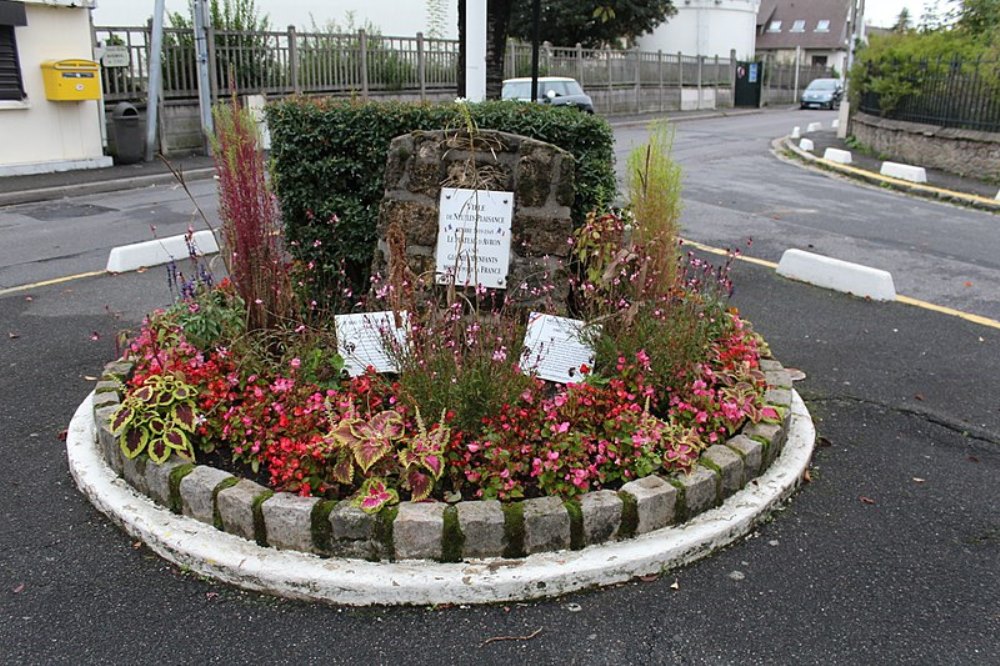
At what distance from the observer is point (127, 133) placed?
16297 millimetres

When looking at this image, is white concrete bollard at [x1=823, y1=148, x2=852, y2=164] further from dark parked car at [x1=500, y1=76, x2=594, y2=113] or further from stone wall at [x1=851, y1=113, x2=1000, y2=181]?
dark parked car at [x1=500, y1=76, x2=594, y2=113]

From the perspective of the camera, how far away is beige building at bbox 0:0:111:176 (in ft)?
47.2

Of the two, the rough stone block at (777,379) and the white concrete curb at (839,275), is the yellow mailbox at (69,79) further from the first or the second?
the rough stone block at (777,379)

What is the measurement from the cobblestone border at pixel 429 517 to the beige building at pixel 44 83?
13.3 m

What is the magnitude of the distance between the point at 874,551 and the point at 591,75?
101 feet

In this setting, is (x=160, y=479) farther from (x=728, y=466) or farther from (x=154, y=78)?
(x=154, y=78)

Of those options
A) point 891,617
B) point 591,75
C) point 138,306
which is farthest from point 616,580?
point 591,75

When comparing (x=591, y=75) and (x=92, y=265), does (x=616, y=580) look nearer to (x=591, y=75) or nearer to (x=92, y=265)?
(x=92, y=265)

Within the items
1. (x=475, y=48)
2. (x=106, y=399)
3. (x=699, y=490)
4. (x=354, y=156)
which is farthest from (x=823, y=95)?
(x=106, y=399)

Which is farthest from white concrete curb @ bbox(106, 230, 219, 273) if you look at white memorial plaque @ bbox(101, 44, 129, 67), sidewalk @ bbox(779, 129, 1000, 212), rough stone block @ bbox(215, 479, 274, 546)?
sidewalk @ bbox(779, 129, 1000, 212)

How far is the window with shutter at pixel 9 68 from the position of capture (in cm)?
1424

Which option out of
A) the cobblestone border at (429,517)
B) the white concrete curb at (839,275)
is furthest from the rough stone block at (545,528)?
the white concrete curb at (839,275)

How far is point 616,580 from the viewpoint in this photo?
3.40 meters

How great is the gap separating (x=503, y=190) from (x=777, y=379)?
1843mm
